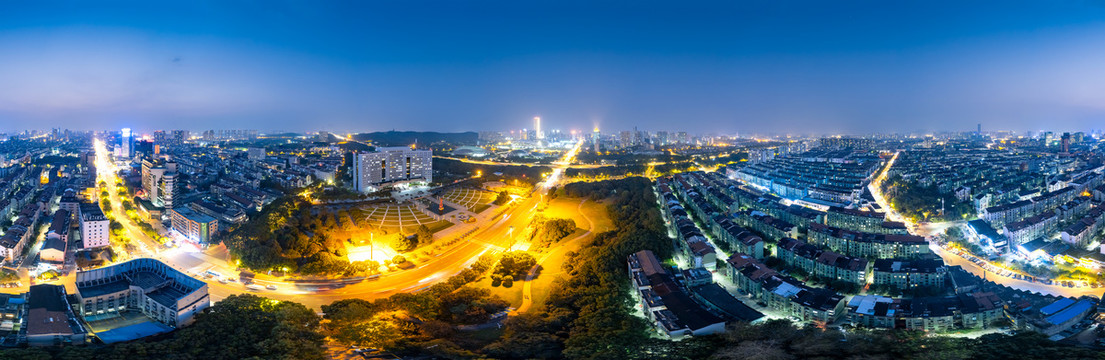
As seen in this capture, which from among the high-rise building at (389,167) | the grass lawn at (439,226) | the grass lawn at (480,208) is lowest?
the grass lawn at (439,226)

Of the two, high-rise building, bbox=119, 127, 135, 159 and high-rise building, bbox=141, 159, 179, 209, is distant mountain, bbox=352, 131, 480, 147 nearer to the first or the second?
high-rise building, bbox=119, 127, 135, 159

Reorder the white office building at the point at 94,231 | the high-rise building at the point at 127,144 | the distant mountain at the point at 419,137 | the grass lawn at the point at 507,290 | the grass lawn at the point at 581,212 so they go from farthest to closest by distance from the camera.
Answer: the distant mountain at the point at 419,137, the high-rise building at the point at 127,144, the grass lawn at the point at 581,212, the white office building at the point at 94,231, the grass lawn at the point at 507,290

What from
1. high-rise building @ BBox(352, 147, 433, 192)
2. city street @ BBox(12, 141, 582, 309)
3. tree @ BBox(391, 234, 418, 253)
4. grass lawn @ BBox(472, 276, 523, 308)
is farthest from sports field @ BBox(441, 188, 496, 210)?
grass lawn @ BBox(472, 276, 523, 308)

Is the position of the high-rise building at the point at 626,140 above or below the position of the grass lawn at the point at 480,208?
above

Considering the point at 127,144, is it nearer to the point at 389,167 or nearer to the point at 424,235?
the point at 389,167

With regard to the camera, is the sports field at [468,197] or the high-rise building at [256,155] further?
the high-rise building at [256,155]

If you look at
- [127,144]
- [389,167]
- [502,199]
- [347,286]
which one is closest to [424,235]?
[347,286]

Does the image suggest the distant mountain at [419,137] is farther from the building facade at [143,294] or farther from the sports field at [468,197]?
the building facade at [143,294]

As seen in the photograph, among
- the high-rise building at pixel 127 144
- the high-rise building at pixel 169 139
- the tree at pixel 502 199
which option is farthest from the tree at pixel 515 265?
the high-rise building at pixel 169 139
